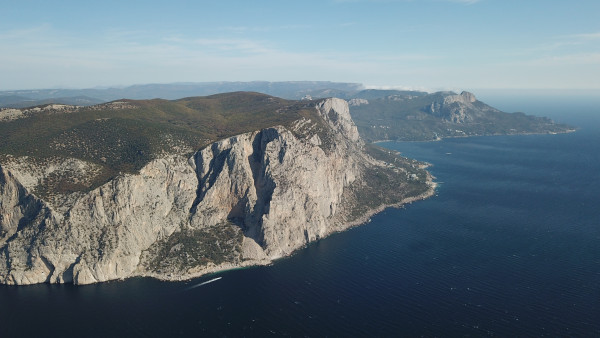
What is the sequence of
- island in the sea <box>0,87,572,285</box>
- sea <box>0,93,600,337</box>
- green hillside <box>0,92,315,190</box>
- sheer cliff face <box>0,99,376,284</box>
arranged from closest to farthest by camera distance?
1. sea <box>0,93,600,337</box>
2. sheer cliff face <box>0,99,376,284</box>
3. island in the sea <box>0,87,572,285</box>
4. green hillside <box>0,92,315,190</box>

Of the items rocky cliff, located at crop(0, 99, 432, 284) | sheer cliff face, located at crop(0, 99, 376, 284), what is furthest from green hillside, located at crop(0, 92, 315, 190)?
sheer cliff face, located at crop(0, 99, 376, 284)

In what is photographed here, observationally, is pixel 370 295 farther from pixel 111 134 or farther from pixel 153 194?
pixel 111 134

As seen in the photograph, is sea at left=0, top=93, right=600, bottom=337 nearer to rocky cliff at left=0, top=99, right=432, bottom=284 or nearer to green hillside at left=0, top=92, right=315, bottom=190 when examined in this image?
rocky cliff at left=0, top=99, right=432, bottom=284

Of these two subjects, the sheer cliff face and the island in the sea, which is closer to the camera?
the sheer cliff face

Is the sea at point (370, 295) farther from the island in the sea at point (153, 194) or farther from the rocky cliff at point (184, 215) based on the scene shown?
the island in the sea at point (153, 194)

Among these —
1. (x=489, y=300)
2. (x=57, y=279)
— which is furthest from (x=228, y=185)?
(x=489, y=300)

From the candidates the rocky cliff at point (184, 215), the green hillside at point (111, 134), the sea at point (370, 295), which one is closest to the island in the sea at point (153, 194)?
the rocky cliff at point (184, 215)
